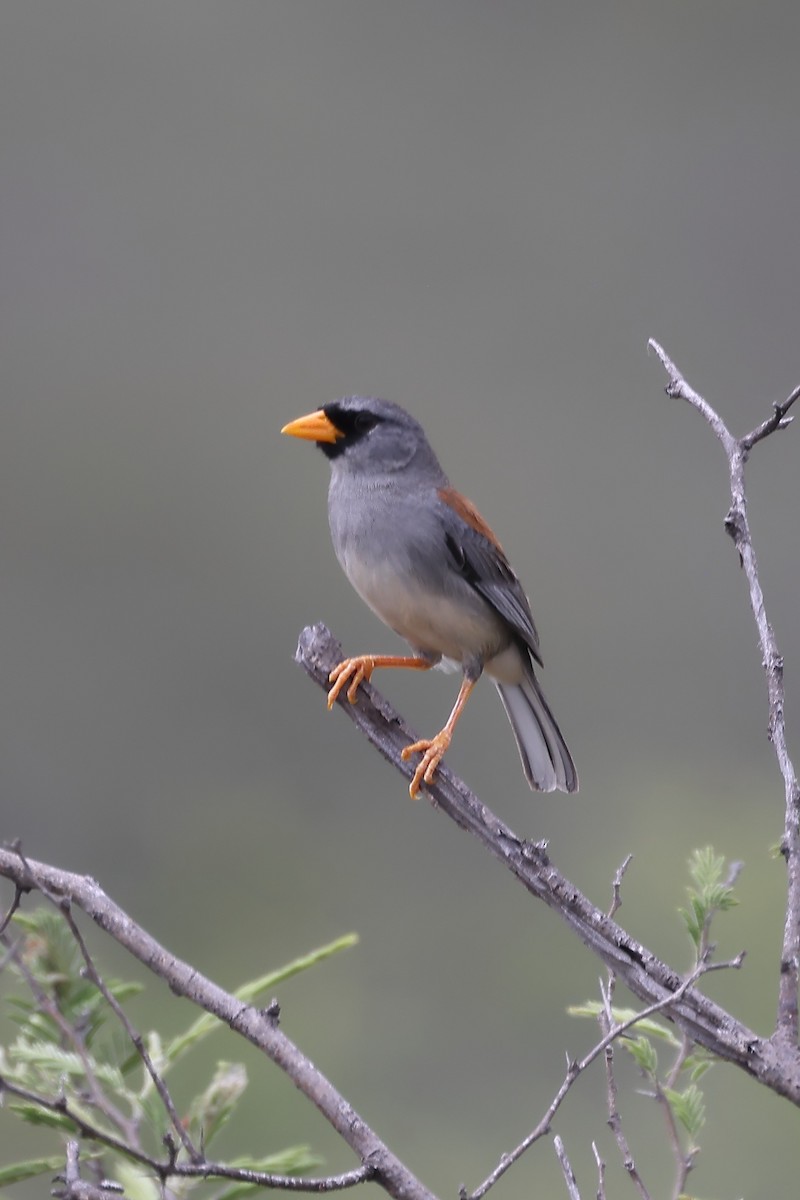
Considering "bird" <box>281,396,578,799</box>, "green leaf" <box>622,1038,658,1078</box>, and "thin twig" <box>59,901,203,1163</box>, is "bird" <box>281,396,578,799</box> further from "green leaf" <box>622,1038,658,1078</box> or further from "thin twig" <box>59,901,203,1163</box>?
"thin twig" <box>59,901,203,1163</box>

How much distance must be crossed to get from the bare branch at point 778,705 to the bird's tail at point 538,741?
1.12 meters

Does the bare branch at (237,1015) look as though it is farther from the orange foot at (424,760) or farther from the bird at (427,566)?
the bird at (427,566)

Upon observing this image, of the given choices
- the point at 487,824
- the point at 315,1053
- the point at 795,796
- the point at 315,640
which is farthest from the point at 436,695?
the point at 795,796

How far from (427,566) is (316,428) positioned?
0.41m

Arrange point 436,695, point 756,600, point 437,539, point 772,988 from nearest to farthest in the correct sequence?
point 756,600 < point 437,539 < point 772,988 < point 436,695

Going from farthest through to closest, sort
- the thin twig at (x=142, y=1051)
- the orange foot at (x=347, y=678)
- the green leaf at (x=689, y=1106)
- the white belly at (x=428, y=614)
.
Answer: the white belly at (x=428, y=614)
the orange foot at (x=347, y=678)
the green leaf at (x=689, y=1106)
the thin twig at (x=142, y=1051)

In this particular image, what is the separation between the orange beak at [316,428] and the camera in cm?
284

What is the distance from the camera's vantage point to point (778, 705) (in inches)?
64.2

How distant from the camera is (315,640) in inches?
89.5

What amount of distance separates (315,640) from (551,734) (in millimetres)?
761

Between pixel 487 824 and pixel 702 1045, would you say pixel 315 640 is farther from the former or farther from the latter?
pixel 702 1045

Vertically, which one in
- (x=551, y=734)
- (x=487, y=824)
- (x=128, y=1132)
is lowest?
→ (x=128, y=1132)

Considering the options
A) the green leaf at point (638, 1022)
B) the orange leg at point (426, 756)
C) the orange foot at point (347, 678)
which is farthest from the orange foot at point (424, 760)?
the green leaf at point (638, 1022)

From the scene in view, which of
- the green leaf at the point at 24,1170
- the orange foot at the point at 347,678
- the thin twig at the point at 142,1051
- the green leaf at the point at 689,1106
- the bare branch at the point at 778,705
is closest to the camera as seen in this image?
the thin twig at the point at 142,1051
